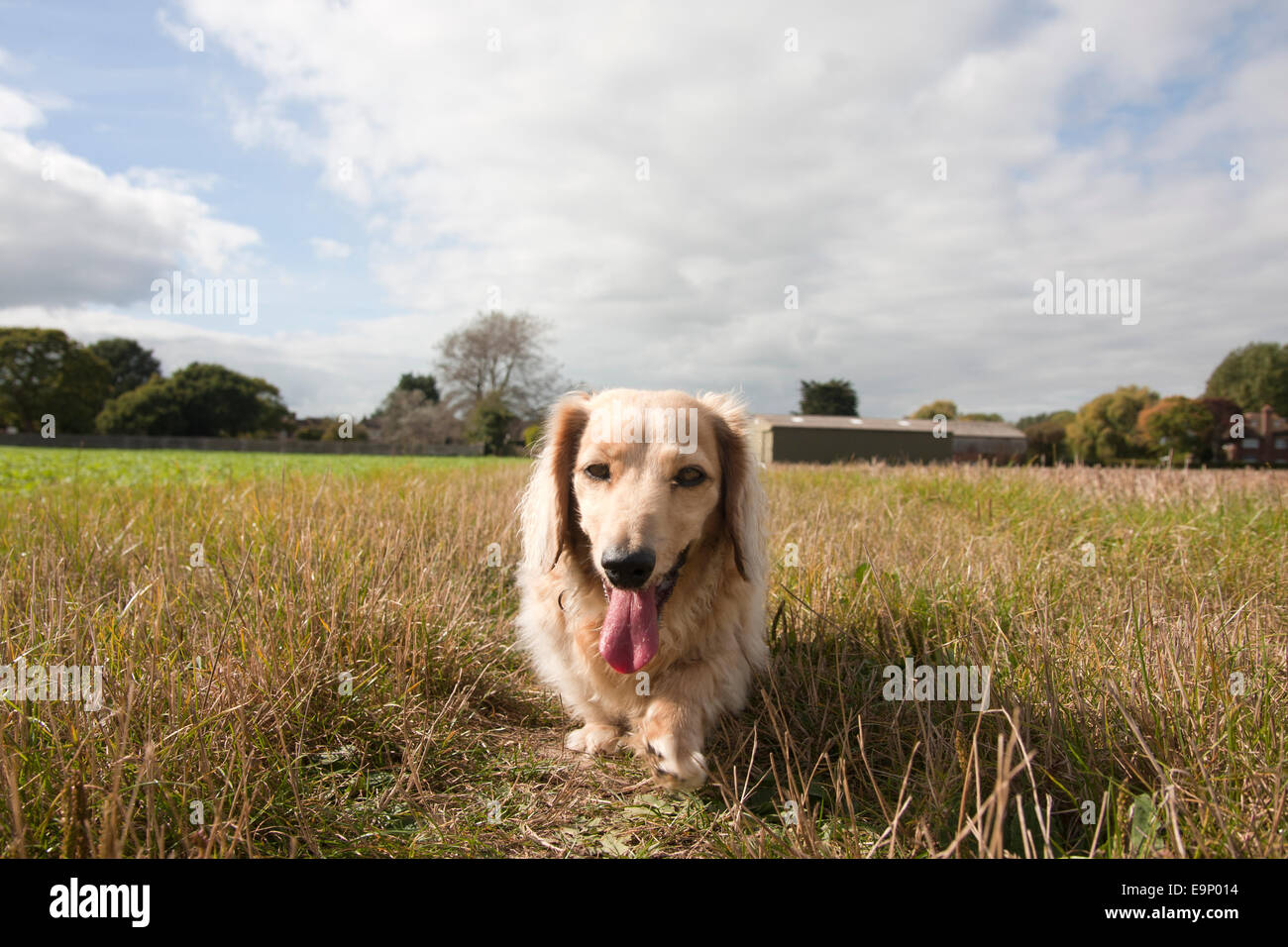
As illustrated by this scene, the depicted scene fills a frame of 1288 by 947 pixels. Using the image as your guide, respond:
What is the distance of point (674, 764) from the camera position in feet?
7.26

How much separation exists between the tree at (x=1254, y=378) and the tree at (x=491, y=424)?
65.4 m

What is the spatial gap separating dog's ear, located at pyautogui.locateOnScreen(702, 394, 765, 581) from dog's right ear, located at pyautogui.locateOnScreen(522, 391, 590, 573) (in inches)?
27.3

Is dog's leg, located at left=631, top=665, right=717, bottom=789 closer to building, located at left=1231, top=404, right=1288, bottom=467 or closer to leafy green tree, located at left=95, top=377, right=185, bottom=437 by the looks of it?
leafy green tree, located at left=95, top=377, right=185, bottom=437

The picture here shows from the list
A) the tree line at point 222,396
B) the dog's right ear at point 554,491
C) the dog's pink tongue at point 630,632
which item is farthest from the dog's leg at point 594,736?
the tree line at point 222,396

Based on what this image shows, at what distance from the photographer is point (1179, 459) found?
1091 centimetres

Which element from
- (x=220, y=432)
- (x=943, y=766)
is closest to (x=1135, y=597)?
(x=943, y=766)

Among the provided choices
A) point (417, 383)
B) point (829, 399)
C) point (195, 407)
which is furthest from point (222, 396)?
point (829, 399)

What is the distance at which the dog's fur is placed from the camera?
2.45m

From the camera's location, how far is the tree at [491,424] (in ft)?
125

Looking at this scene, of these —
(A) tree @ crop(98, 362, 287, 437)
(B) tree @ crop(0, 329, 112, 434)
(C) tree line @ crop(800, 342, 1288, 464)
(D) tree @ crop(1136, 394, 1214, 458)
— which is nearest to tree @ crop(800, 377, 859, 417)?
(C) tree line @ crop(800, 342, 1288, 464)

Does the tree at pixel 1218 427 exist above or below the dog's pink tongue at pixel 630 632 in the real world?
above

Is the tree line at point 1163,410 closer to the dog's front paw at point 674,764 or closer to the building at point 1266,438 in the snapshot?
the building at point 1266,438
